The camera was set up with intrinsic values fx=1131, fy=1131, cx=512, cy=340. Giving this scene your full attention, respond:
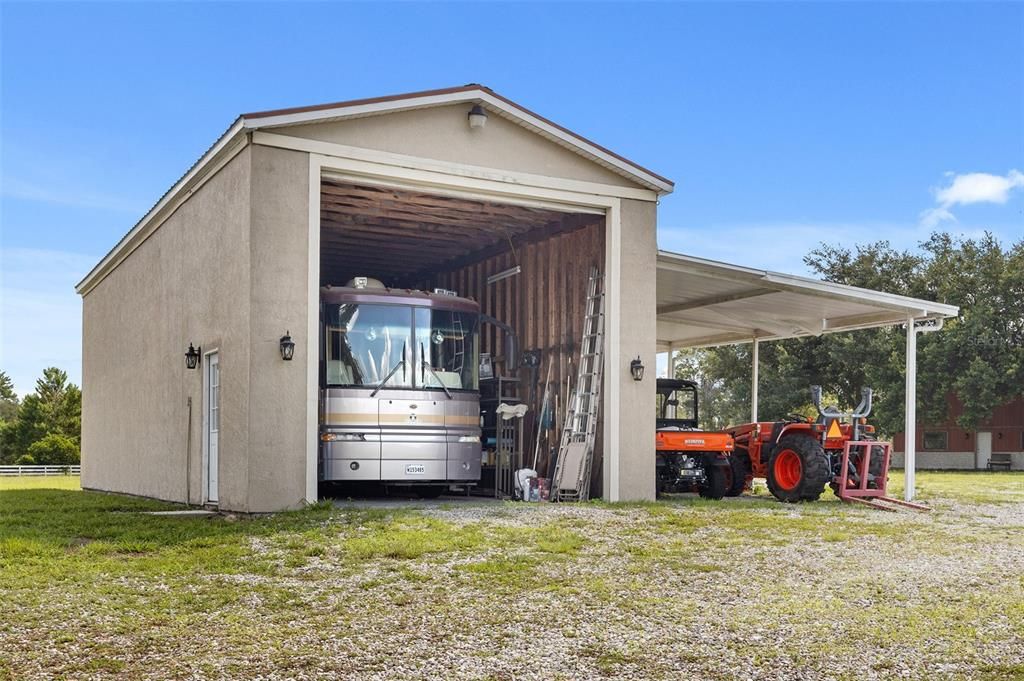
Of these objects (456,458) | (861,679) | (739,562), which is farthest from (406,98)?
(861,679)

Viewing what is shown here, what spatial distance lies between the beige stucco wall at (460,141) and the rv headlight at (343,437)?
3.28 meters

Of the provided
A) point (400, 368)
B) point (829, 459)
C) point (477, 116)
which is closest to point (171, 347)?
point (400, 368)

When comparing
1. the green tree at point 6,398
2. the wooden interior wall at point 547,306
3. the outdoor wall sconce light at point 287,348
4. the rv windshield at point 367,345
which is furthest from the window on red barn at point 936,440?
the green tree at point 6,398

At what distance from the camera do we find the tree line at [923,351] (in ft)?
128

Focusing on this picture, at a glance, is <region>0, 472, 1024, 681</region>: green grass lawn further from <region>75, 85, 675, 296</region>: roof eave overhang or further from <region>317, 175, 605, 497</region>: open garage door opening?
<region>75, 85, 675, 296</region>: roof eave overhang

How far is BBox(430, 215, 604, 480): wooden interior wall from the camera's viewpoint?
1499 centimetres

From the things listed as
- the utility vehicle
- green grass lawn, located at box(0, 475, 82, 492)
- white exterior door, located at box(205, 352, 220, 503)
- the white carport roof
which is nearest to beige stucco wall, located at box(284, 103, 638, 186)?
the white carport roof

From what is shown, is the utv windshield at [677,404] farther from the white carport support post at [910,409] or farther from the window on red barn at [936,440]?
the window on red barn at [936,440]

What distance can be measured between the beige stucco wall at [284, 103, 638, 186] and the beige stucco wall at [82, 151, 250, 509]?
4.14ft

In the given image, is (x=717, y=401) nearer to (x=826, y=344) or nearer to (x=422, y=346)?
(x=826, y=344)

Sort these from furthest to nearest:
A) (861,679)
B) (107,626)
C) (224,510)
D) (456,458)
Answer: (456,458), (224,510), (107,626), (861,679)

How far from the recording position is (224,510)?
40.1ft

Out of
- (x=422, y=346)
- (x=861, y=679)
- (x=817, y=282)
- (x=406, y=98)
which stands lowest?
(x=861, y=679)

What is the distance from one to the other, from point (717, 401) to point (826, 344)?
13905 millimetres
